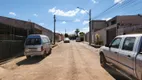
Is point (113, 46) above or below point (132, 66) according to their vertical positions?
above

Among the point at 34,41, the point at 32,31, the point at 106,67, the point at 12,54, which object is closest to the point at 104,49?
the point at 106,67

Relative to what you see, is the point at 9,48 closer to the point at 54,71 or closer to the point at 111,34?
the point at 54,71

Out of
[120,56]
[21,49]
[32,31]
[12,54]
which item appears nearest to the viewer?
[120,56]

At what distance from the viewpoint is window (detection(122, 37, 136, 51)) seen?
6.64 m

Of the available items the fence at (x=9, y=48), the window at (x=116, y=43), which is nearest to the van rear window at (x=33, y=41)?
the fence at (x=9, y=48)

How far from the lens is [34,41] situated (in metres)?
15.7

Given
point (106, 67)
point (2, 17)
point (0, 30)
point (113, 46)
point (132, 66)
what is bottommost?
point (106, 67)

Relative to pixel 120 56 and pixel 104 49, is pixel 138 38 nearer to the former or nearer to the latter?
pixel 120 56

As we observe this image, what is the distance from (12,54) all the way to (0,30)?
3.00m

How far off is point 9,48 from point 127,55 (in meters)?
11.3

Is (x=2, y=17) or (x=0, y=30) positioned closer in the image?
(x=0, y=30)

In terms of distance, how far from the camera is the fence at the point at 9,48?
45.4 ft

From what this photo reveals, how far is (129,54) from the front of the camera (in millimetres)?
6582

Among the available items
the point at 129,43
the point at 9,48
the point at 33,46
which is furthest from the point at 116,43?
the point at 9,48
